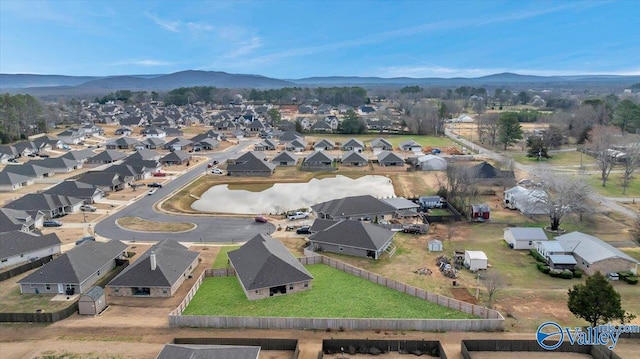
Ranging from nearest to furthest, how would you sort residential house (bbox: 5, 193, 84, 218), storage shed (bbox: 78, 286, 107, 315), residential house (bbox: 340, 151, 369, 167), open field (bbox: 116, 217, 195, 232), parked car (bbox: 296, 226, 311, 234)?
storage shed (bbox: 78, 286, 107, 315), parked car (bbox: 296, 226, 311, 234), open field (bbox: 116, 217, 195, 232), residential house (bbox: 5, 193, 84, 218), residential house (bbox: 340, 151, 369, 167)

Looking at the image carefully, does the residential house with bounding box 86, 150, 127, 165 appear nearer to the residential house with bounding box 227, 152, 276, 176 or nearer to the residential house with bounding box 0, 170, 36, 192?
the residential house with bounding box 0, 170, 36, 192

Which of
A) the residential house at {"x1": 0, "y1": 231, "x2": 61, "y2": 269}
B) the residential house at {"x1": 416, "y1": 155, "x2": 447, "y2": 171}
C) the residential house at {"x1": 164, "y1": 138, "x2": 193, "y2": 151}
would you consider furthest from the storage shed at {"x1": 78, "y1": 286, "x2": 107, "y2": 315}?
the residential house at {"x1": 164, "y1": 138, "x2": 193, "y2": 151}

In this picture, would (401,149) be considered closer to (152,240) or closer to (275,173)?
(275,173)

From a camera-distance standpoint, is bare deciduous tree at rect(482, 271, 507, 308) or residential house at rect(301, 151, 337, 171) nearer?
bare deciduous tree at rect(482, 271, 507, 308)

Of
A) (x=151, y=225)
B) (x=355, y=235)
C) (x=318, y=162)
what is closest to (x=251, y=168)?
(x=318, y=162)

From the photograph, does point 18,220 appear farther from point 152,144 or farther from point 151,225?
point 152,144

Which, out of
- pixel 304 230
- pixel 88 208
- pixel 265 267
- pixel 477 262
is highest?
pixel 265 267
